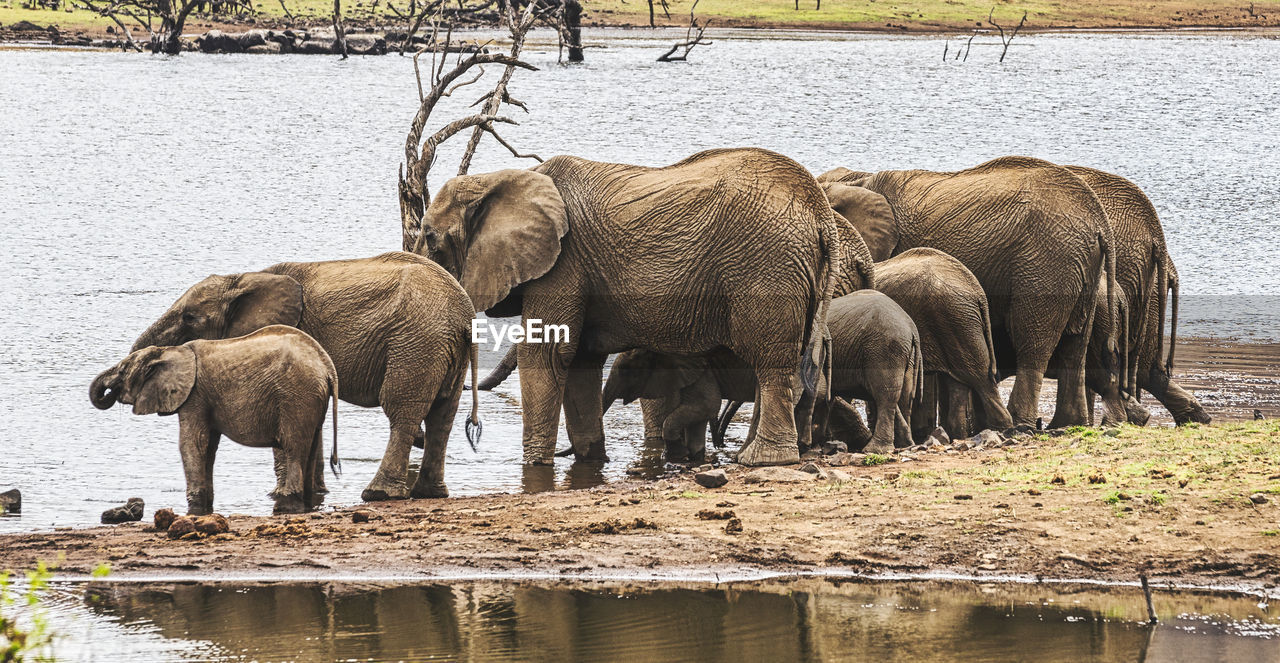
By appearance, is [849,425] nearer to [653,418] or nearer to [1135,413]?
[653,418]

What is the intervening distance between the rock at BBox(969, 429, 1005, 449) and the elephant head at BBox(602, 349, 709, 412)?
2.15 m

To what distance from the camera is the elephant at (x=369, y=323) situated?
10781 mm

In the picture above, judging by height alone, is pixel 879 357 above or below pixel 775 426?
above

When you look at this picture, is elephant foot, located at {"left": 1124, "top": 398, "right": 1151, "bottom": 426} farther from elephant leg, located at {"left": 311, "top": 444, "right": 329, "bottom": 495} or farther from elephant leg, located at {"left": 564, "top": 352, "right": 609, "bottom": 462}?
elephant leg, located at {"left": 311, "top": 444, "right": 329, "bottom": 495}

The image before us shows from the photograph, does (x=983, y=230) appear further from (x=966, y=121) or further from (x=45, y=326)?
(x=966, y=121)

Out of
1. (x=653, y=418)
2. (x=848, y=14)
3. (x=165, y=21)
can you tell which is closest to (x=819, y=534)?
(x=653, y=418)

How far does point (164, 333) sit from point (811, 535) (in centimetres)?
469

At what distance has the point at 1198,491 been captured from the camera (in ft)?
30.0

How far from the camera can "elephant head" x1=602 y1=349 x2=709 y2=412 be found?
12805 mm

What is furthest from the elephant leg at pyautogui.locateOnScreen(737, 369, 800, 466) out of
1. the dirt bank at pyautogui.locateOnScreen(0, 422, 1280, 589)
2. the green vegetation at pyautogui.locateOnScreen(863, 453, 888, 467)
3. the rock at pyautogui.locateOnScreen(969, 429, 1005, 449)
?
the dirt bank at pyautogui.locateOnScreen(0, 422, 1280, 589)

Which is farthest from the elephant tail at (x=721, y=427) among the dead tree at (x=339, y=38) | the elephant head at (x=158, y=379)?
the dead tree at (x=339, y=38)

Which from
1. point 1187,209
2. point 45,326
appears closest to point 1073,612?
point 45,326

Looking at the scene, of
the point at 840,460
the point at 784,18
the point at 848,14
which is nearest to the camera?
the point at 840,460

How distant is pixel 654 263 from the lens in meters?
12.0
